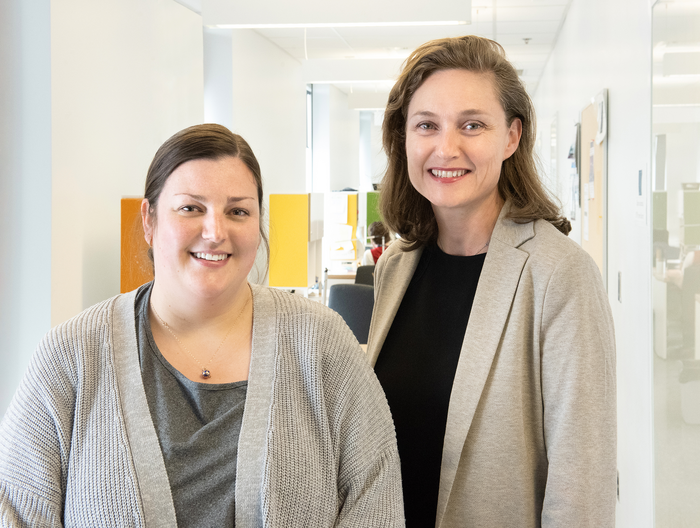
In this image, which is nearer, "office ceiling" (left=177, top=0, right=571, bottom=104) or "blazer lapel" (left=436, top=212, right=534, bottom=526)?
"blazer lapel" (left=436, top=212, right=534, bottom=526)

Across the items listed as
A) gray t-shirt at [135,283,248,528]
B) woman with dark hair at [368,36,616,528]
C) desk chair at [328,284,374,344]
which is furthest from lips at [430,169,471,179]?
desk chair at [328,284,374,344]

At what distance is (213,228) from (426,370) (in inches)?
21.6

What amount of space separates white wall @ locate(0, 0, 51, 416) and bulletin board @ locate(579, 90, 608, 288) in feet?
9.31

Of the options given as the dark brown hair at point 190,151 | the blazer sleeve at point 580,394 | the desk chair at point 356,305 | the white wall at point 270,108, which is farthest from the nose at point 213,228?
the white wall at point 270,108

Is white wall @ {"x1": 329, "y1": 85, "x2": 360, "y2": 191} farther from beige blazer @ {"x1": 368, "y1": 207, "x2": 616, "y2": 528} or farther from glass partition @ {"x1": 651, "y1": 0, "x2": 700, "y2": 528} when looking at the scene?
beige blazer @ {"x1": 368, "y1": 207, "x2": 616, "y2": 528}

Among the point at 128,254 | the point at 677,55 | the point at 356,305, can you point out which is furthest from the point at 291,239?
the point at 677,55

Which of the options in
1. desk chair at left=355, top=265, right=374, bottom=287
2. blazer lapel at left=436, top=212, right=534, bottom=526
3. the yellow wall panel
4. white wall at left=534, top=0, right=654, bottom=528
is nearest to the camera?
blazer lapel at left=436, top=212, right=534, bottom=526

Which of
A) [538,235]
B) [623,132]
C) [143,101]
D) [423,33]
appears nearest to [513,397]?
[538,235]

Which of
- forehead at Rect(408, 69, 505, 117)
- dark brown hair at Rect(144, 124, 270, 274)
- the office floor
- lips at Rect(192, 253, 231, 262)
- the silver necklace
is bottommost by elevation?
the office floor

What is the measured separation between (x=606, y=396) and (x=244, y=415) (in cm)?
68

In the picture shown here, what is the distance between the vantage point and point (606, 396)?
1.17 m

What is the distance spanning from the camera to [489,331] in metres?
1.26

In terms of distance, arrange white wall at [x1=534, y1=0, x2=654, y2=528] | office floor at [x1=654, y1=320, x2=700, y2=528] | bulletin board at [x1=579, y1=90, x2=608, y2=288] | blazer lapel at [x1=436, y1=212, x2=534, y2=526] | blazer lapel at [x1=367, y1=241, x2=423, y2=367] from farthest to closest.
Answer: bulletin board at [x1=579, y1=90, x2=608, y2=288] → white wall at [x1=534, y1=0, x2=654, y2=528] → office floor at [x1=654, y1=320, x2=700, y2=528] → blazer lapel at [x1=367, y1=241, x2=423, y2=367] → blazer lapel at [x1=436, y1=212, x2=534, y2=526]

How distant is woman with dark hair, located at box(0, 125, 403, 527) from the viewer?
3.81ft
